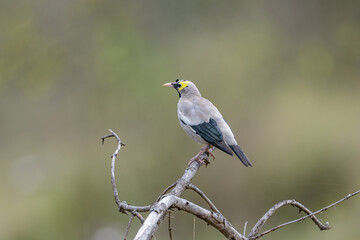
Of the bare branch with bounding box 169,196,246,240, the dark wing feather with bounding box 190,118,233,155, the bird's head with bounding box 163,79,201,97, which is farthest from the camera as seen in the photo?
the bird's head with bounding box 163,79,201,97

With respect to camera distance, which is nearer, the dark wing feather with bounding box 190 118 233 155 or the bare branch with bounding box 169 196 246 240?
the bare branch with bounding box 169 196 246 240

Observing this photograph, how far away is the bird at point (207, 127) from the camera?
3.83 metres

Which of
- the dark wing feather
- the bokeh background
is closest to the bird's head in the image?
the dark wing feather

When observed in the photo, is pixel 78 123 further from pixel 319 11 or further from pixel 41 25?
pixel 319 11

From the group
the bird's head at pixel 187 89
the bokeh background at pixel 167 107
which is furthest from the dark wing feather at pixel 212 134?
the bokeh background at pixel 167 107

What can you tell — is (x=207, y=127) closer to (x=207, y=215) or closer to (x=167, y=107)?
(x=207, y=215)

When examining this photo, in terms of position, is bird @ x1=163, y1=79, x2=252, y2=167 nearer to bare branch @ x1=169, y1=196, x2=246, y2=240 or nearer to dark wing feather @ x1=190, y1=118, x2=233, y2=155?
dark wing feather @ x1=190, y1=118, x2=233, y2=155

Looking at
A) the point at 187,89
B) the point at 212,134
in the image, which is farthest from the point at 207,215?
the point at 187,89

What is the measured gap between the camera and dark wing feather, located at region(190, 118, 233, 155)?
12.4 feet

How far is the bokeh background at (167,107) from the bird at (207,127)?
2.20 meters

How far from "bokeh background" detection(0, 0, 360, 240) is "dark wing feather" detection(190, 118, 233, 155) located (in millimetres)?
2345

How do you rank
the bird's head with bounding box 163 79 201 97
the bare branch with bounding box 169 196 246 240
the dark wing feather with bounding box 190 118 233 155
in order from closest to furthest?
1. the bare branch with bounding box 169 196 246 240
2. the dark wing feather with bounding box 190 118 233 155
3. the bird's head with bounding box 163 79 201 97

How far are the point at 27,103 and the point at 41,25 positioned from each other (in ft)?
4.87

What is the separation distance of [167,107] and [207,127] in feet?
11.9
